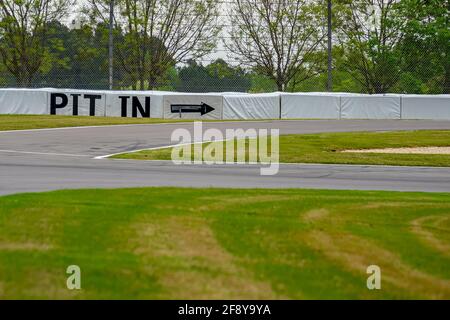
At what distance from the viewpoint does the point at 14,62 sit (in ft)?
146

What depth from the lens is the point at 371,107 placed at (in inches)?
1594

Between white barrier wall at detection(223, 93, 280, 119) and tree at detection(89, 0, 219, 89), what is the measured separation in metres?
6.57

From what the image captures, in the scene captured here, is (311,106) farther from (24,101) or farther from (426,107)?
(24,101)

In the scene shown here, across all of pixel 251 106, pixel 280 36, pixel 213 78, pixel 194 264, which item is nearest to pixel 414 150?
pixel 251 106

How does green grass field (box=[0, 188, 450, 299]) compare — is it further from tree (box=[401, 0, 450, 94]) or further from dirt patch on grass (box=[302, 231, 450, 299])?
tree (box=[401, 0, 450, 94])

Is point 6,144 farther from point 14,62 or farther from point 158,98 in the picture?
point 14,62

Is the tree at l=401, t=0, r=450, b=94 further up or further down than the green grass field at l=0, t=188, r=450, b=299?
further up

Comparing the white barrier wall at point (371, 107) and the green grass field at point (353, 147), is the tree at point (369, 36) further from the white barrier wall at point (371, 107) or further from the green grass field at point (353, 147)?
the green grass field at point (353, 147)

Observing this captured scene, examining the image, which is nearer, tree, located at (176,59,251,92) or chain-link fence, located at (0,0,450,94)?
tree, located at (176,59,251,92)

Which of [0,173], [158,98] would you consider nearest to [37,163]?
[0,173]

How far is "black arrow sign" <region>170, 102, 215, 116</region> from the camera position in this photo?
37094mm

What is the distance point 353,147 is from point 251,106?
14.6 metres

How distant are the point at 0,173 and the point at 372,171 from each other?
8.62 m

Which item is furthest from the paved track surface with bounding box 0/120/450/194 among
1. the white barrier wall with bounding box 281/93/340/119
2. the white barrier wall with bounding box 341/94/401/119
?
the white barrier wall with bounding box 341/94/401/119
